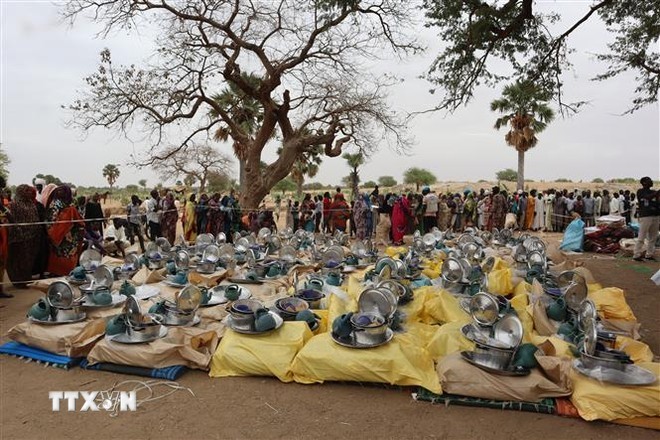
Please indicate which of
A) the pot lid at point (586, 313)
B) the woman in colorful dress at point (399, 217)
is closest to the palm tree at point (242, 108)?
the woman in colorful dress at point (399, 217)

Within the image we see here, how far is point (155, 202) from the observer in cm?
1105

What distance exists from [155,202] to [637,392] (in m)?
10.5

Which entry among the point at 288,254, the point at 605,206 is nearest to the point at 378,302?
the point at 288,254

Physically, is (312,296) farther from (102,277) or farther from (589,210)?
(589,210)

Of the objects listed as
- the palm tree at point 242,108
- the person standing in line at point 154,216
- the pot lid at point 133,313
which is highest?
the palm tree at point 242,108

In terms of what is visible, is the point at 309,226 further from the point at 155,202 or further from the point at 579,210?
the point at 579,210

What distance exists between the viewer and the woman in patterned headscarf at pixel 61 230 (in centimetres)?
703

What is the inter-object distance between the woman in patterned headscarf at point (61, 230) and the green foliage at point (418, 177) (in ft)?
120

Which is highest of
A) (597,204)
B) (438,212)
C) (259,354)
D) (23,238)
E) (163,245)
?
(597,204)

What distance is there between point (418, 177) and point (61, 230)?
123ft

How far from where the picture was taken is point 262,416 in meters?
3.16

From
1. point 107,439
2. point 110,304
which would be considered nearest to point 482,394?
point 107,439

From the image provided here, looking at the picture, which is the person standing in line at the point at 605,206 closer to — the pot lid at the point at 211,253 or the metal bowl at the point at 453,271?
the metal bowl at the point at 453,271

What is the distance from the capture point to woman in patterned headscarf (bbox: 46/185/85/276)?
7.03 metres
